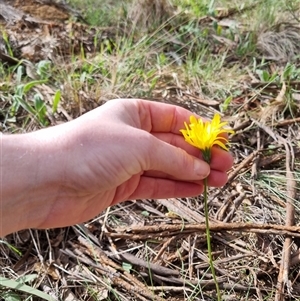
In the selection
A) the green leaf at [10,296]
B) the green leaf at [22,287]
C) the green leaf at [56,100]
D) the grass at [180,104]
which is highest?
the green leaf at [56,100]

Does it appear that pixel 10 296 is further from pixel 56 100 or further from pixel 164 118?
pixel 56 100

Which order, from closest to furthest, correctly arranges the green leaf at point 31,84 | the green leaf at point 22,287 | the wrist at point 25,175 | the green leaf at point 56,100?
the wrist at point 25,175 → the green leaf at point 22,287 → the green leaf at point 56,100 → the green leaf at point 31,84

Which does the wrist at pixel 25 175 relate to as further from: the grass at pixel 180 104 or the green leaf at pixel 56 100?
the green leaf at pixel 56 100

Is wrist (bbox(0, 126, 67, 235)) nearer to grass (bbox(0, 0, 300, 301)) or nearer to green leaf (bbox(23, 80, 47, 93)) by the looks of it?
grass (bbox(0, 0, 300, 301))

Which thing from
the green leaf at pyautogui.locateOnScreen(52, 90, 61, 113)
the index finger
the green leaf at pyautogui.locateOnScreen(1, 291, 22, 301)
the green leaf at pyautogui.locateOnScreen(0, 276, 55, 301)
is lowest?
the green leaf at pyautogui.locateOnScreen(1, 291, 22, 301)

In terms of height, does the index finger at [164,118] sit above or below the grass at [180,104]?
above

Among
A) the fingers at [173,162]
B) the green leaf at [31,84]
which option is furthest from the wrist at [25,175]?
the green leaf at [31,84]

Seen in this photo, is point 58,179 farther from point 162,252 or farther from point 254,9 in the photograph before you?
point 254,9

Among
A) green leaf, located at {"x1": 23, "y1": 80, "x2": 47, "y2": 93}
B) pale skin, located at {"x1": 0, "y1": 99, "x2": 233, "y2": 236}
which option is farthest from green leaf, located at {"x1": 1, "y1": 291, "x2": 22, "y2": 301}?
green leaf, located at {"x1": 23, "y1": 80, "x2": 47, "y2": 93}
